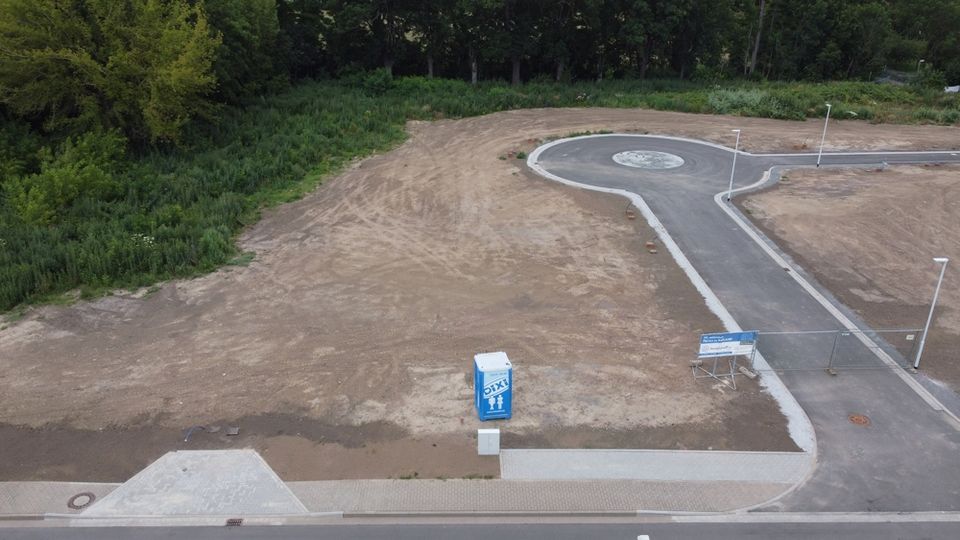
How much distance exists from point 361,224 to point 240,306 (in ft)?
23.5

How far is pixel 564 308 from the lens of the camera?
785 inches

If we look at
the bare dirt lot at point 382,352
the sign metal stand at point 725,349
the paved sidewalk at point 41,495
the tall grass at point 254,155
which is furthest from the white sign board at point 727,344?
the tall grass at point 254,155

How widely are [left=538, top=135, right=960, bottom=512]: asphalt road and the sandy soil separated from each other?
1446 mm

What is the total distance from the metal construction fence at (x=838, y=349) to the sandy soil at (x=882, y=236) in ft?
2.29

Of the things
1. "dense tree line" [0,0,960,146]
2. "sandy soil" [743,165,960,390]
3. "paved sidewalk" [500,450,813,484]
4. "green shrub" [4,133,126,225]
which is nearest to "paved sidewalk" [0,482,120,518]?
"paved sidewalk" [500,450,813,484]

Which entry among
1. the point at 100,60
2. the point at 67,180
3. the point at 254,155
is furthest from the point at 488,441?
the point at 100,60

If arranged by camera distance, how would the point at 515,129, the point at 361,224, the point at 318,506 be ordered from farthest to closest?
the point at 515,129, the point at 361,224, the point at 318,506

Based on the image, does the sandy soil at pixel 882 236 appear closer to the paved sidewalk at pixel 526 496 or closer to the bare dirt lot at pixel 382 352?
the bare dirt lot at pixel 382 352

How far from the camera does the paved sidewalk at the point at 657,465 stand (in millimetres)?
13438

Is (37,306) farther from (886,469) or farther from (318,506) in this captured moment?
(886,469)

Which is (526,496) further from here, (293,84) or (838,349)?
(293,84)

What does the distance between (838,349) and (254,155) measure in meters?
26.7

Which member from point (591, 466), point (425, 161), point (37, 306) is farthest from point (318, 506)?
point (425, 161)

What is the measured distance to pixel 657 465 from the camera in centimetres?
1373
